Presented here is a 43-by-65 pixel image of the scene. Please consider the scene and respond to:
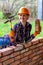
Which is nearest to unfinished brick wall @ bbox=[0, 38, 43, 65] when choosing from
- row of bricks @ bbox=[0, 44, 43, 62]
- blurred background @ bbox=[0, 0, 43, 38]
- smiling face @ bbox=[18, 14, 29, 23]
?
row of bricks @ bbox=[0, 44, 43, 62]

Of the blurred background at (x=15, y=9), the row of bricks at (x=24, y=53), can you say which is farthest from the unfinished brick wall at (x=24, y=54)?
the blurred background at (x=15, y=9)

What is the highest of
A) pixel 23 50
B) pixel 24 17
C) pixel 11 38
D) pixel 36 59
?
pixel 24 17

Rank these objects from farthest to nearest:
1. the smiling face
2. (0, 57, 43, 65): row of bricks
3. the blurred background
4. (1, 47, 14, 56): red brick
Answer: the blurred background < the smiling face < (0, 57, 43, 65): row of bricks < (1, 47, 14, 56): red brick

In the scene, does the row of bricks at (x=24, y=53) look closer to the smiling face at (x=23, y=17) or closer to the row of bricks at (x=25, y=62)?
the row of bricks at (x=25, y=62)

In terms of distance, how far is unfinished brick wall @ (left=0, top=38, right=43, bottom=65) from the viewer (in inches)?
97.7

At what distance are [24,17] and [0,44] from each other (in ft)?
1.38

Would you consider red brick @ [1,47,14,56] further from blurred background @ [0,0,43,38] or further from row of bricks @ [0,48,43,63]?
blurred background @ [0,0,43,38]

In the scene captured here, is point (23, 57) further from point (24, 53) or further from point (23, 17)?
point (23, 17)

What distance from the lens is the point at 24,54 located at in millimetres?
2795

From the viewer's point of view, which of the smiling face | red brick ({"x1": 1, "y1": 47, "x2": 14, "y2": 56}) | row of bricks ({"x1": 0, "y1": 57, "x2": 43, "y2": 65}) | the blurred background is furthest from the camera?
the blurred background

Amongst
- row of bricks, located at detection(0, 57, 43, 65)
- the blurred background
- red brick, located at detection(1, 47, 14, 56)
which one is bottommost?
row of bricks, located at detection(0, 57, 43, 65)

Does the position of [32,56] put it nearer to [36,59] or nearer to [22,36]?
[36,59]

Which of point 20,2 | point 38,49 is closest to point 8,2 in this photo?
point 20,2

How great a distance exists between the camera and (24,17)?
2.67 metres
